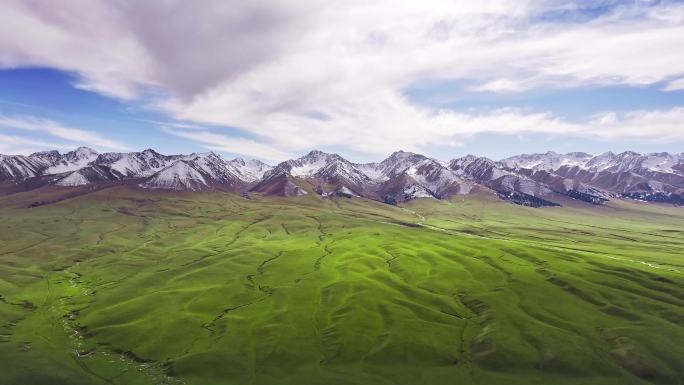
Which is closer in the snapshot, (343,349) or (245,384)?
(245,384)

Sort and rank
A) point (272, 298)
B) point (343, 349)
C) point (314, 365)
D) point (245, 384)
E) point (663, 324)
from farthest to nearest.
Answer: point (272, 298)
point (663, 324)
point (343, 349)
point (314, 365)
point (245, 384)

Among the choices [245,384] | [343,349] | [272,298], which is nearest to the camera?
[245,384]

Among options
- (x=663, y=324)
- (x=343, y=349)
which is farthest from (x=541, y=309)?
(x=343, y=349)

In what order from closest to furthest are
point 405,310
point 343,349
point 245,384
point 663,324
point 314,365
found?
point 245,384
point 314,365
point 343,349
point 663,324
point 405,310

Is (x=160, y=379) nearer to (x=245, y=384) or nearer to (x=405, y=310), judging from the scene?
(x=245, y=384)

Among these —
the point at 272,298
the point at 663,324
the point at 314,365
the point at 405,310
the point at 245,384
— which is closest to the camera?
the point at 245,384

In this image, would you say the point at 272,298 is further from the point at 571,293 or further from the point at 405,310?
the point at 571,293

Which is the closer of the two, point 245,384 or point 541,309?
point 245,384

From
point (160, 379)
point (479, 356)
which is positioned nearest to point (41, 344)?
point (160, 379)

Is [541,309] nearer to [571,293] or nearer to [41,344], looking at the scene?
[571,293]
